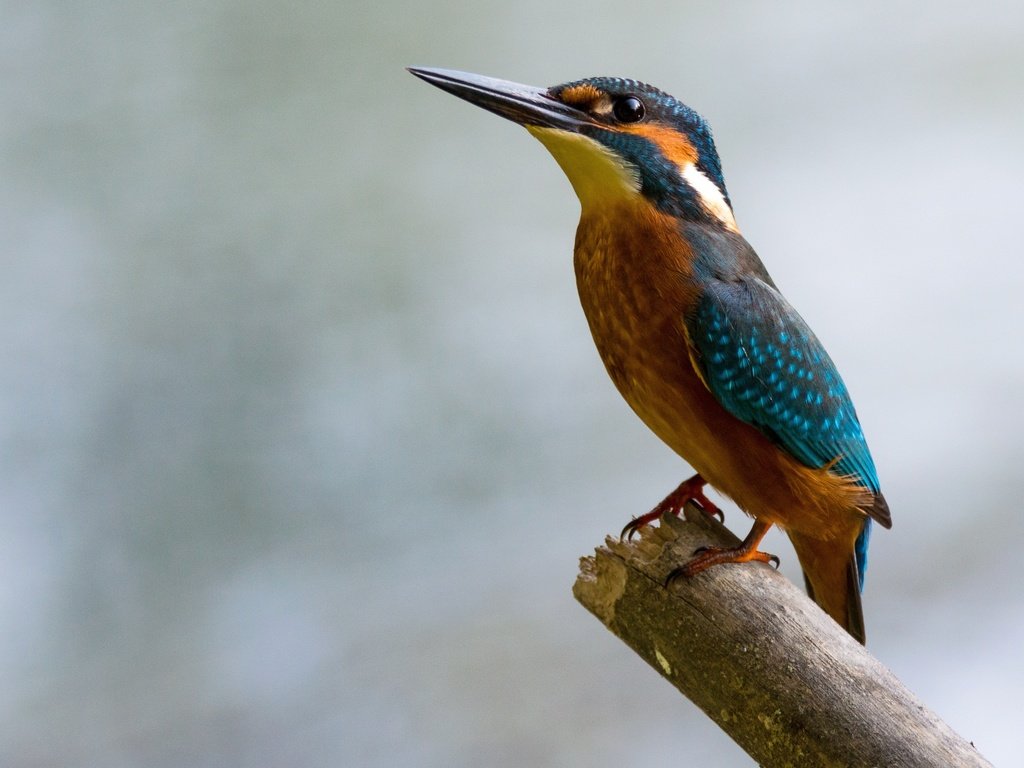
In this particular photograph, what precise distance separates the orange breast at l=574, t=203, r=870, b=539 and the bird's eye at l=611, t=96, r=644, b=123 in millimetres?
148

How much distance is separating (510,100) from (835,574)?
42.4 inches

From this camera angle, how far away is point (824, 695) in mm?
1619

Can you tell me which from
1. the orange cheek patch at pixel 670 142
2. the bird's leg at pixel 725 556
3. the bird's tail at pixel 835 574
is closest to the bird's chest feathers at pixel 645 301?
the orange cheek patch at pixel 670 142

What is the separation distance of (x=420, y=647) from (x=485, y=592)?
10.1 inches

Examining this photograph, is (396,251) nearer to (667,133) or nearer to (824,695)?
(667,133)

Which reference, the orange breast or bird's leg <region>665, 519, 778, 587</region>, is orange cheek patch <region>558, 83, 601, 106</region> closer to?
the orange breast

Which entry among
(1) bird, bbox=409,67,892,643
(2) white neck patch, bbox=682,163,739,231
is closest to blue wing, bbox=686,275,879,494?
(1) bird, bbox=409,67,892,643

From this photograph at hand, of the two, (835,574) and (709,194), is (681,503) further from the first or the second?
(709,194)

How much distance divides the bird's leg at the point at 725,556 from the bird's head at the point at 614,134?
21.6 inches

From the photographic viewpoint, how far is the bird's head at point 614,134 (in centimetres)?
193

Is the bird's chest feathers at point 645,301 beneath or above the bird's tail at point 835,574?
above

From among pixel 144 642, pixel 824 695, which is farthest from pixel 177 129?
pixel 824 695

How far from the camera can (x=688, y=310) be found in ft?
6.42

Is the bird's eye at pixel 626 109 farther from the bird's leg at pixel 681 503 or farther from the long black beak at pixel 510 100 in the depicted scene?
the bird's leg at pixel 681 503
